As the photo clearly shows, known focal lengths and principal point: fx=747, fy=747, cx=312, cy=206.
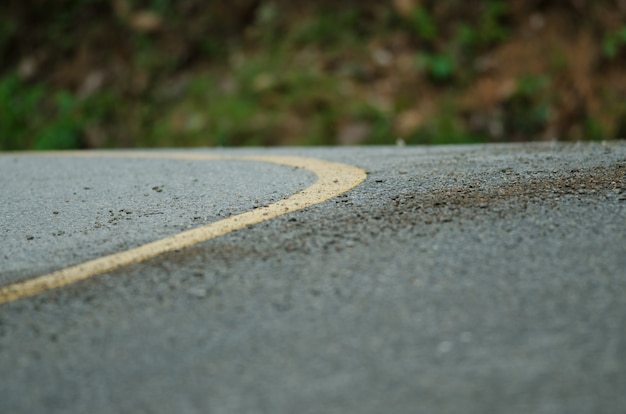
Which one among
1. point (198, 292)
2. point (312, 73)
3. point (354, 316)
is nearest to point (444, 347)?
point (354, 316)

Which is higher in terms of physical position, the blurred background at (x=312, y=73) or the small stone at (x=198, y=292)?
the blurred background at (x=312, y=73)

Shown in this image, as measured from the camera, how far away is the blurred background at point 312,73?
12102 millimetres

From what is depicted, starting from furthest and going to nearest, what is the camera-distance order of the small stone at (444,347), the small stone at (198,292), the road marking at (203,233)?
the road marking at (203,233), the small stone at (198,292), the small stone at (444,347)

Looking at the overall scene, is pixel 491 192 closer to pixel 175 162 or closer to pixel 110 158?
pixel 175 162

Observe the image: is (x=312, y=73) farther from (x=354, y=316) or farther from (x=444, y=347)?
(x=444, y=347)

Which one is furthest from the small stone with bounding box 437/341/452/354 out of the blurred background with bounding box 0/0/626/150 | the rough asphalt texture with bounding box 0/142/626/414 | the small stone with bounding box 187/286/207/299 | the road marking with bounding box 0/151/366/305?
the blurred background with bounding box 0/0/626/150

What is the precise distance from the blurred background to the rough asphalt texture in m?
8.24

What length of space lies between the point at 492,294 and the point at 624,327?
1.50 feet

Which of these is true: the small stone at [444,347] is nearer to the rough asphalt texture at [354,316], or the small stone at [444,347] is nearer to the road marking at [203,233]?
the rough asphalt texture at [354,316]

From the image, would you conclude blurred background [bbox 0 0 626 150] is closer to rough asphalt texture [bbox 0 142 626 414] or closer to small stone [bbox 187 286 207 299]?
rough asphalt texture [bbox 0 142 626 414]

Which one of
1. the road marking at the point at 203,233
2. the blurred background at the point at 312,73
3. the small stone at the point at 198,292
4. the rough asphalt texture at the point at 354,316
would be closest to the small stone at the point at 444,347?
the rough asphalt texture at the point at 354,316

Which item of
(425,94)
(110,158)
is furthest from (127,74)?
(110,158)

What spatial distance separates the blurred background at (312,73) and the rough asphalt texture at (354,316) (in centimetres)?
824

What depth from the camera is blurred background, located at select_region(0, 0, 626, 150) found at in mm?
12102
